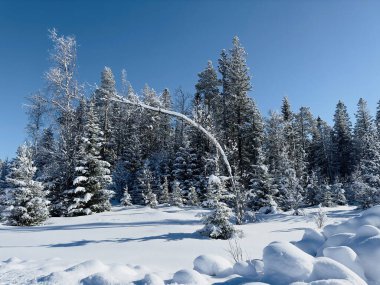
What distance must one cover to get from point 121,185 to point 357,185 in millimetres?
24208

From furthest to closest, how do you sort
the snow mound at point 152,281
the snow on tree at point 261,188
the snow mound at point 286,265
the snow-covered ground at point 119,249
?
the snow on tree at point 261,188
the snow-covered ground at point 119,249
the snow mound at point 152,281
the snow mound at point 286,265

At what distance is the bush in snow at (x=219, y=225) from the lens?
10.2m

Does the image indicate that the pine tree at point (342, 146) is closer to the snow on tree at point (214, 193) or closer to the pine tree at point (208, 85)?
the pine tree at point (208, 85)

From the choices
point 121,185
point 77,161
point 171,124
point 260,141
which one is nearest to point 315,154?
point 260,141

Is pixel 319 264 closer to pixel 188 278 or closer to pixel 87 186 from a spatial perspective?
pixel 188 278

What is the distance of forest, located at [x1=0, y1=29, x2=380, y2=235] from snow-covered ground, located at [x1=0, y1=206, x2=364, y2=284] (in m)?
1.43

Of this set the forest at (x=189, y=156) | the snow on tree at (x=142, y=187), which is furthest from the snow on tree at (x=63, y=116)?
the snow on tree at (x=142, y=187)

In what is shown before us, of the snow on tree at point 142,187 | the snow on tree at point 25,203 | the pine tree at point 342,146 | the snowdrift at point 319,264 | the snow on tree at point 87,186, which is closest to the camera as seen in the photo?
the snowdrift at point 319,264

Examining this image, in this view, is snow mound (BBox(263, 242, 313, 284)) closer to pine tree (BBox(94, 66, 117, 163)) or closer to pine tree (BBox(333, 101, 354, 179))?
pine tree (BBox(94, 66, 117, 163))

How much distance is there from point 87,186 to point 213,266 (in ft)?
50.2

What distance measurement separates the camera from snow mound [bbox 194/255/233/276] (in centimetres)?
511

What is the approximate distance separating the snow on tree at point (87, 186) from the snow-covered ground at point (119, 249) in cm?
506

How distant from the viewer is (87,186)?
19.1 meters

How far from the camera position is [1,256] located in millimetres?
7102
